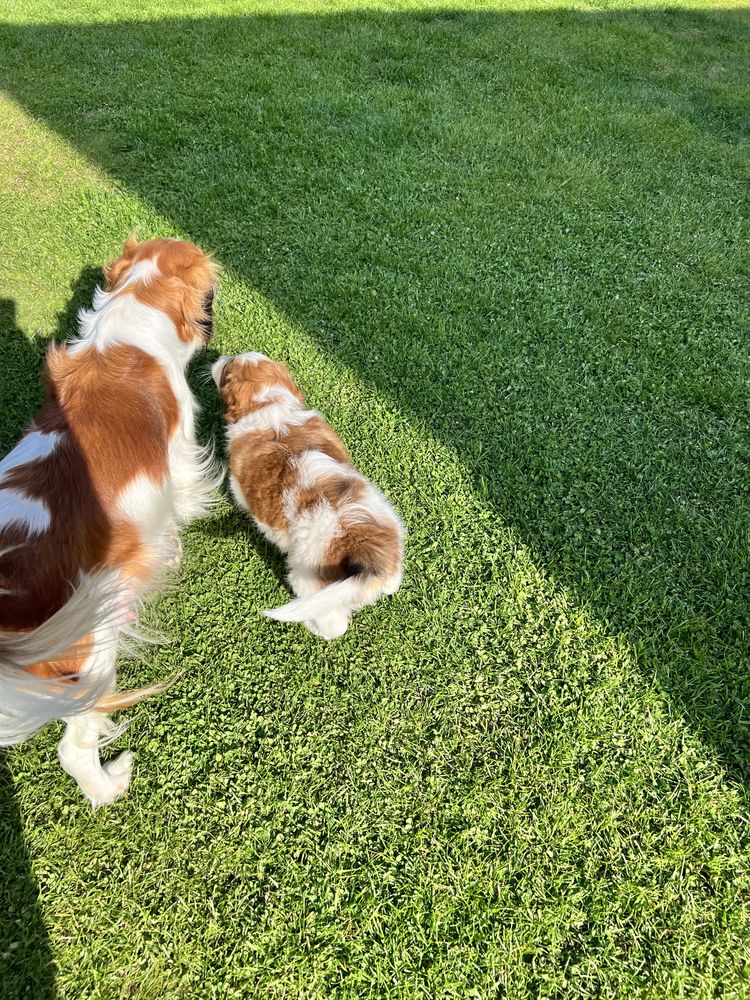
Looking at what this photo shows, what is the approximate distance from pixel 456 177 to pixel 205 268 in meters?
2.30

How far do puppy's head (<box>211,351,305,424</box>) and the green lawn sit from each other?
36cm

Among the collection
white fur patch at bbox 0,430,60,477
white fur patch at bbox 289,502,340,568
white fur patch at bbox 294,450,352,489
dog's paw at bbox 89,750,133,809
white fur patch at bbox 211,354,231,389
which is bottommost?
dog's paw at bbox 89,750,133,809

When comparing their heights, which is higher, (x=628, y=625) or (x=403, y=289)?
(x=403, y=289)

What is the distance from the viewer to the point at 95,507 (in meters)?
1.48

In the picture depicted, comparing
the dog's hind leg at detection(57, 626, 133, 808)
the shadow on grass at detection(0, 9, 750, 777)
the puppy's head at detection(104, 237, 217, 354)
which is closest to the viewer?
the dog's hind leg at detection(57, 626, 133, 808)

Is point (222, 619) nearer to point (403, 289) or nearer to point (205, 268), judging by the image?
point (205, 268)

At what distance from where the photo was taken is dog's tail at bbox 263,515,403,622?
1600 mm

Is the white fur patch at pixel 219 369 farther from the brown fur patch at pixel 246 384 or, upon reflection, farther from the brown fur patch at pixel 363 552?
the brown fur patch at pixel 363 552

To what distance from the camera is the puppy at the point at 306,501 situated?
1.72 metres

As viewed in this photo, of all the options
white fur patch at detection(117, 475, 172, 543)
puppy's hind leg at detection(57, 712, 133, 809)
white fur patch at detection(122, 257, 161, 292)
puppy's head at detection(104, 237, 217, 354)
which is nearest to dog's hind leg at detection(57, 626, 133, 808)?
puppy's hind leg at detection(57, 712, 133, 809)

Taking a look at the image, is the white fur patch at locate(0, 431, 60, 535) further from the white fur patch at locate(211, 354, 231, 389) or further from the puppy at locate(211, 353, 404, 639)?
the white fur patch at locate(211, 354, 231, 389)

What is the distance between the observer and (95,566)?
145 centimetres

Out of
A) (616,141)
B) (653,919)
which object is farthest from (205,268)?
(616,141)

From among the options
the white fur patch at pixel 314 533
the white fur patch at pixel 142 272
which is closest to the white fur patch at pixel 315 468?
the white fur patch at pixel 314 533
